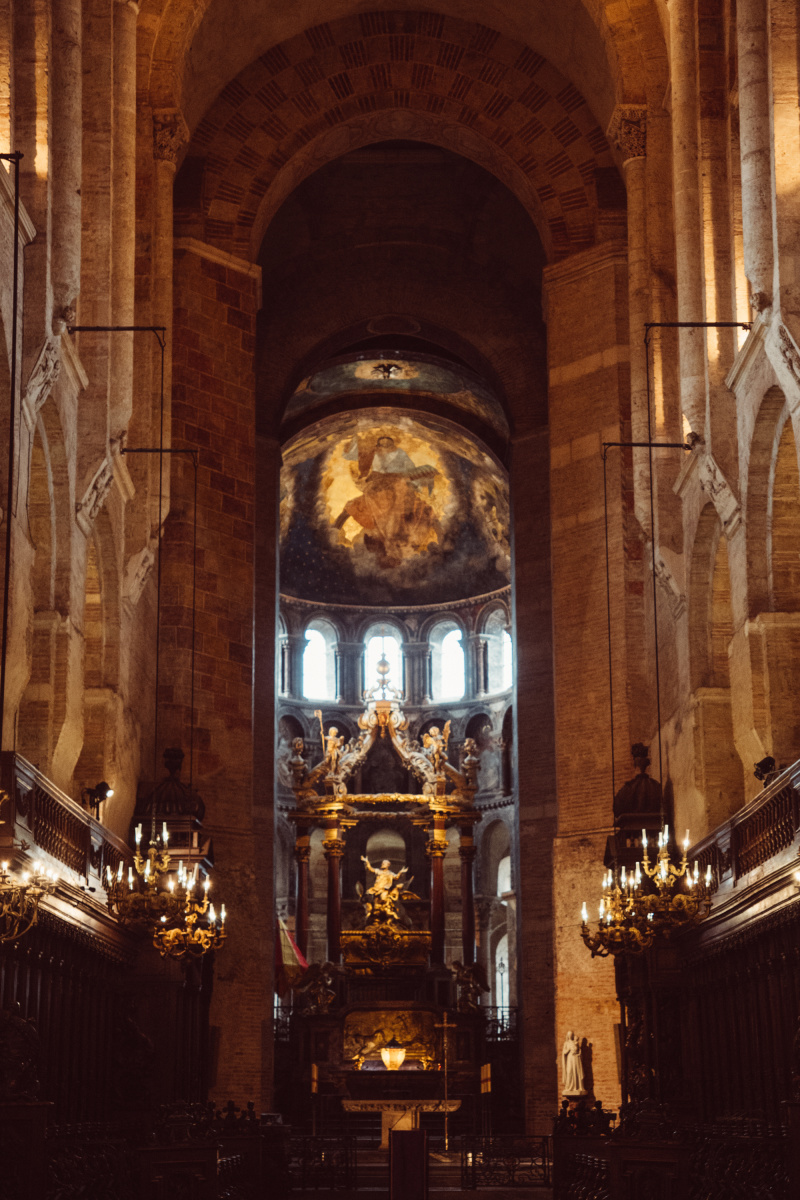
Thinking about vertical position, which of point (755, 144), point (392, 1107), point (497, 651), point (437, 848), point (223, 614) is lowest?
point (392, 1107)

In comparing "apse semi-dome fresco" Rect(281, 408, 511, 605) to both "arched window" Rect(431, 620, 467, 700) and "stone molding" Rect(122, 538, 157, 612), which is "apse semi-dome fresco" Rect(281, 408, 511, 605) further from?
"stone molding" Rect(122, 538, 157, 612)

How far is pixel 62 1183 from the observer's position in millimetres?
11172

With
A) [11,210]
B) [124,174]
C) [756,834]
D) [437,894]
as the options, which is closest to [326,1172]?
[756,834]

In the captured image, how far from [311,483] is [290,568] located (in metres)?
2.75

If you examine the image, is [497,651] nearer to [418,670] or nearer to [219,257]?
[418,670]

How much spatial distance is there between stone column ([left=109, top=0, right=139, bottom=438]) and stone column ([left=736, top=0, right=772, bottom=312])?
766 cm

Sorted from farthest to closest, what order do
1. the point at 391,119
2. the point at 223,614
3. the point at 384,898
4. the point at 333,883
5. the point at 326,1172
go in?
the point at 333,883 → the point at 384,898 → the point at 391,119 → the point at 223,614 → the point at 326,1172

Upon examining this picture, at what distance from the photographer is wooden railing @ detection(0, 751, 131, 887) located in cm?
1229

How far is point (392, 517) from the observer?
4188 centimetres

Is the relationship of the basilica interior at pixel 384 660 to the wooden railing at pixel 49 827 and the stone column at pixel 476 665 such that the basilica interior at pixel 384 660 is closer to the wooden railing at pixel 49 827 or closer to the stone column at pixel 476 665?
the wooden railing at pixel 49 827

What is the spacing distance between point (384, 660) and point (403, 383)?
7.74 metres

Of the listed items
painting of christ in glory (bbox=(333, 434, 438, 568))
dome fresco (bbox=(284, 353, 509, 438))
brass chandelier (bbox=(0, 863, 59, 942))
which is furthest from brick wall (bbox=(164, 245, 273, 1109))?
painting of christ in glory (bbox=(333, 434, 438, 568))

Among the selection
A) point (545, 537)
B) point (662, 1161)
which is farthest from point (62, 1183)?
point (545, 537)

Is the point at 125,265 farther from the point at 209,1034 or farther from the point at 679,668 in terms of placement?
the point at 209,1034
